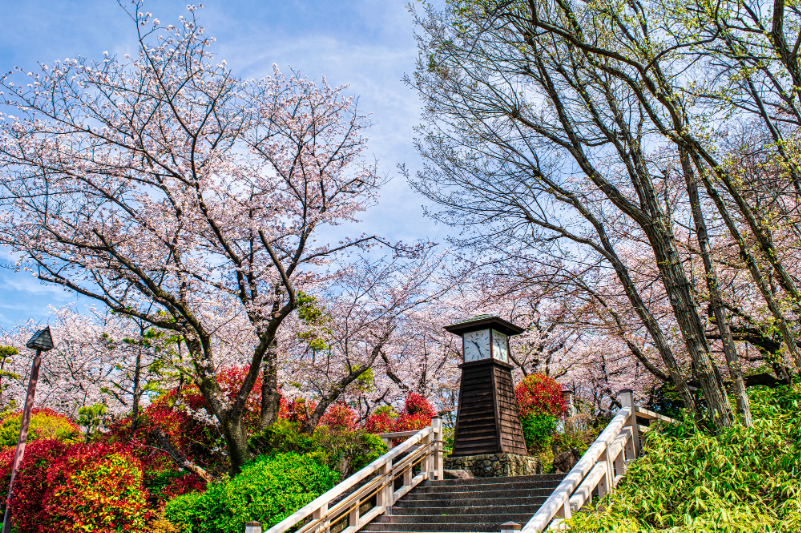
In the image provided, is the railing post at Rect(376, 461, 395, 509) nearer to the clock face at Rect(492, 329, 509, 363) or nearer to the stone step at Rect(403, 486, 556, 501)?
the stone step at Rect(403, 486, 556, 501)

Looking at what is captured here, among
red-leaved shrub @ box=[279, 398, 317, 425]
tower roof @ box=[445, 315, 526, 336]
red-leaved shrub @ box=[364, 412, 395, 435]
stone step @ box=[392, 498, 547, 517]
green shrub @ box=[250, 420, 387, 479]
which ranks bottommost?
stone step @ box=[392, 498, 547, 517]

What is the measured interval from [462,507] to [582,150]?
5.89 meters

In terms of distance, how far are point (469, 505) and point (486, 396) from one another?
2.60 metres

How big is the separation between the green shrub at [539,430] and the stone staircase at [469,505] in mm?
3684

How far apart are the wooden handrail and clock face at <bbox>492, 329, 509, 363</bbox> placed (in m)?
1.80

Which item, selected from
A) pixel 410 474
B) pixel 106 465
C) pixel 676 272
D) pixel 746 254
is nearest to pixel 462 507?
pixel 410 474

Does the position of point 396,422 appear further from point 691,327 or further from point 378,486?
point 691,327

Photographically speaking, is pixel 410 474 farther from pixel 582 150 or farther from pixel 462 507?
pixel 582 150

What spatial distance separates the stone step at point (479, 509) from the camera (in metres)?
6.36

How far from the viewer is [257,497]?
7500 millimetres

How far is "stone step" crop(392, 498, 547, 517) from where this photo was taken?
20.9 ft

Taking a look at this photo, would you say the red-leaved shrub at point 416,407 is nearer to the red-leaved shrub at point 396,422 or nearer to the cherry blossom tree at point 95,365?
the red-leaved shrub at point 396,422

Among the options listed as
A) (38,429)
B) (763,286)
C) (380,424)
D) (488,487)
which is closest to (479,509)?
(488,487)

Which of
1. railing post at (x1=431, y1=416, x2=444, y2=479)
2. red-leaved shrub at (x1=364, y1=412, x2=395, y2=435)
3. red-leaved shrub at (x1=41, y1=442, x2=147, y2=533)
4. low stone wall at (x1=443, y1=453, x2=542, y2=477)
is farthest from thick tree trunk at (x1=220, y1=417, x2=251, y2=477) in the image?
low stone wall at (x1=443, y1=453, x2=542, y2=477)
